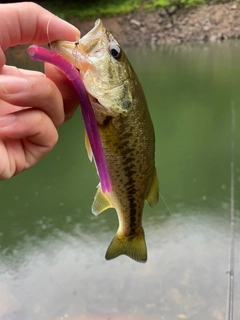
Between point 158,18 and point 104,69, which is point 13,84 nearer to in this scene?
point 104,69

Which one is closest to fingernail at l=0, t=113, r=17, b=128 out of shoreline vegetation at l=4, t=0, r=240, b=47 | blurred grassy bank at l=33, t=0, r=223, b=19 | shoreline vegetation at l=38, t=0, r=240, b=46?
shoreline vegetation at l=4, t=0, r=240, b=47

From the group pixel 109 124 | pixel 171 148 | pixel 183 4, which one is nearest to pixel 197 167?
pixel 171 148

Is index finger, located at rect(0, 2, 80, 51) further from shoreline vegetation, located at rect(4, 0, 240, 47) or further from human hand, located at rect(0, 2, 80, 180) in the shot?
shoreline vegetation, located at rect(4, 0, 240, 47)

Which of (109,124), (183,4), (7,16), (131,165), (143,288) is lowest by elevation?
(183,4)

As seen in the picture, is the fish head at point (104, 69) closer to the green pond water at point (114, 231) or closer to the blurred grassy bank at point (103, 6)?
the green pond water at point (114, 231)

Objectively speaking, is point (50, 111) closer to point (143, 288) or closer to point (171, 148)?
point (143, 288)

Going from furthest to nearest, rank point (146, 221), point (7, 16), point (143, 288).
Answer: point (146, 221) < point (143, 288) < point (7, 16)

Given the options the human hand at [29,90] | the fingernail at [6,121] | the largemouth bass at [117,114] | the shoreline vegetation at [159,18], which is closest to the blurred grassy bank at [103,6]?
the shoreline vegetation at [159,18]
